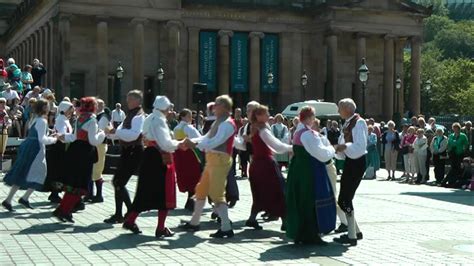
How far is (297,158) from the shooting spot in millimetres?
10891

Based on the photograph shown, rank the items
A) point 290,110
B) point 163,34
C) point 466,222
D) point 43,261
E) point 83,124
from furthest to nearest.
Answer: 1. point 163,34
2. point 290,110
3. point 466,222
4. point 83,124
5. point 43,261

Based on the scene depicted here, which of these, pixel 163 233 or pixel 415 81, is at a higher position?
pixel 415 81

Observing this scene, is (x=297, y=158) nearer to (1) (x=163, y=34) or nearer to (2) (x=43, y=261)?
(2) (x=43, y=261)

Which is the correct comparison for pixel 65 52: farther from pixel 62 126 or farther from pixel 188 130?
pixel 188 130

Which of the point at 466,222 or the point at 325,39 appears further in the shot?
the point at 325,39

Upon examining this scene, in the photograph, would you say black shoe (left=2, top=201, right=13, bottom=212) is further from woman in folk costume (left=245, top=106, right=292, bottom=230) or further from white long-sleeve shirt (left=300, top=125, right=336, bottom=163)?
white long-sleeve shirt (left=300, top=125, right=336, bottom=163)

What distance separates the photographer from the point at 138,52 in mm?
49969

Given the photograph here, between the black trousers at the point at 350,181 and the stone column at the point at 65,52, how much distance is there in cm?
3923

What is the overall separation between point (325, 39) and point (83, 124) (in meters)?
45.0

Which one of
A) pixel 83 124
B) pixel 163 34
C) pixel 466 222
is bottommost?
pixel 466 222

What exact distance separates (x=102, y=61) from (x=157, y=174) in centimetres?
3919

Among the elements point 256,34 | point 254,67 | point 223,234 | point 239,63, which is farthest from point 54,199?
point 256,34

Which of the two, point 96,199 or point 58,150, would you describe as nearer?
point 58,150

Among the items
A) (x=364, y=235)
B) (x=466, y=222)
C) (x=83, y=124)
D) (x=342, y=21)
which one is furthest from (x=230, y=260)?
(x=342, y=21)
